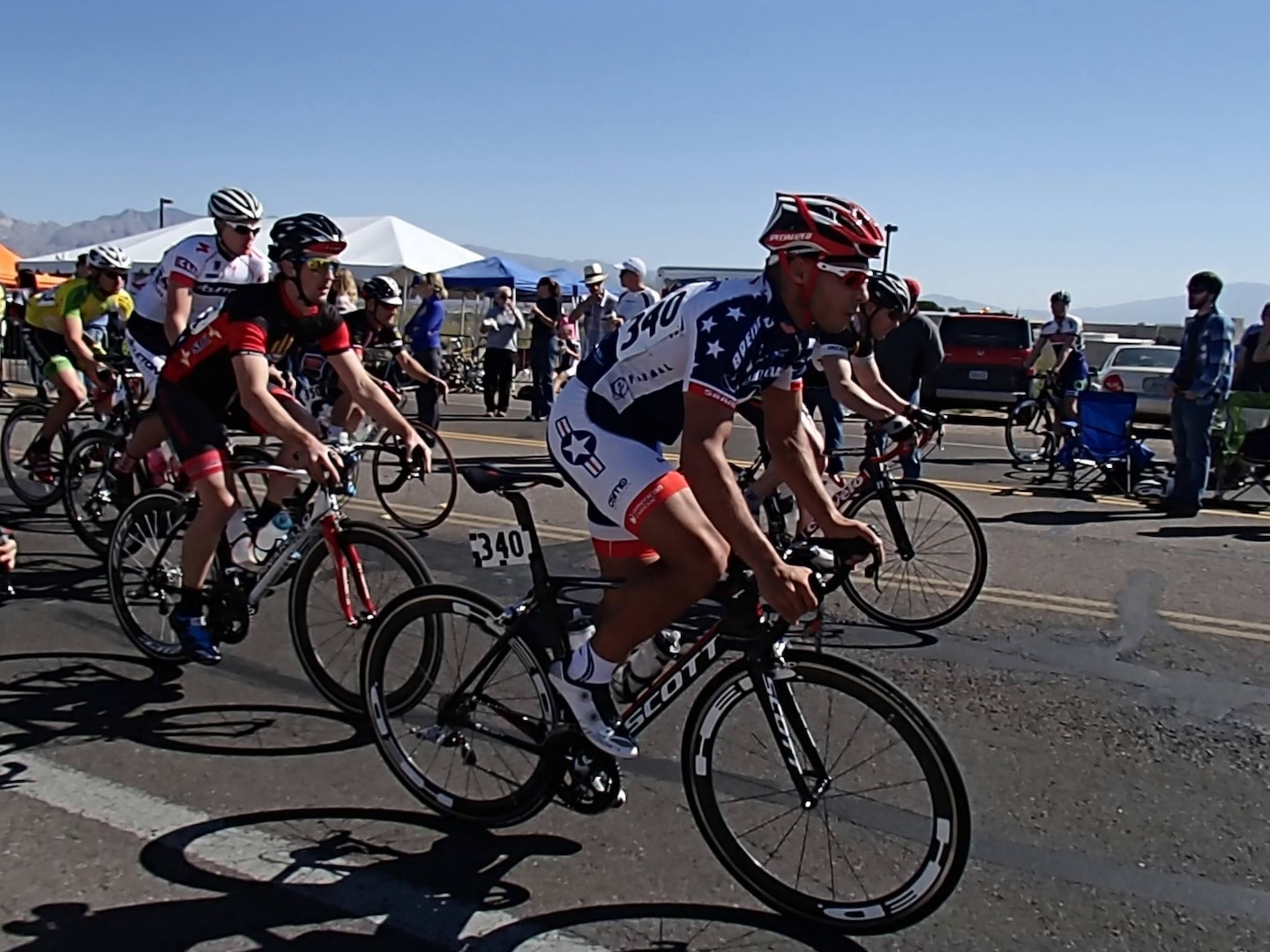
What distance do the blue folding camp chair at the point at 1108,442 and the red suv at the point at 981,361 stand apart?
24.3ft

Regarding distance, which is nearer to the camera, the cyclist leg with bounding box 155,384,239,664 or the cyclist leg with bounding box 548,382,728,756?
the cyclist leg with bounding box 548,382,728,756

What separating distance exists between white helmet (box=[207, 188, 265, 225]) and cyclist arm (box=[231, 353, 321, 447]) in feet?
7.50

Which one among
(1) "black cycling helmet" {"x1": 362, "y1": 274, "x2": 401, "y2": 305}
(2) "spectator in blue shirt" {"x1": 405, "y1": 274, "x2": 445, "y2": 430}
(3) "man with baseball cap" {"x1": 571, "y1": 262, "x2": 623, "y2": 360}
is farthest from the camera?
(3) "man with baseball cap" {"x1": 571, "y1": 262, "x2": 623, "y2": 360}

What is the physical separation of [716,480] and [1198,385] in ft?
28.5

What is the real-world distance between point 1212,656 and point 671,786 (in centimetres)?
337

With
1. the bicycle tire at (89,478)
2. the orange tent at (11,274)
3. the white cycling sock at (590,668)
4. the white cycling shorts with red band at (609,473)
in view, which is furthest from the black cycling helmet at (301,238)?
the orange tent at (11,274)

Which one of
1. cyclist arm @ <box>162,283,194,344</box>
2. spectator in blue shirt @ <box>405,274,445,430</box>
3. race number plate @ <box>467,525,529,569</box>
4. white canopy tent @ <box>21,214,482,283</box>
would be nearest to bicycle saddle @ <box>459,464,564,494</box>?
race number plate @ <box>467,525,529,569</box>

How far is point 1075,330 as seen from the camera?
1482 cm

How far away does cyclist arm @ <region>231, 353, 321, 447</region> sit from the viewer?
447 cm

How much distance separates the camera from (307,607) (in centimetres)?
481

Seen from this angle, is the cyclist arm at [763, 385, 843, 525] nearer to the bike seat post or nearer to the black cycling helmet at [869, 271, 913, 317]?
the bike seat post

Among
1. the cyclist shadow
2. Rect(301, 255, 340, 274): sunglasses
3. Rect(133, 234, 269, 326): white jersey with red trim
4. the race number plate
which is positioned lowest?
the cyclist shadow

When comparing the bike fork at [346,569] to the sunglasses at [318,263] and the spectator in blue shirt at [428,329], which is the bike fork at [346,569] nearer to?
the sunglasses at [318,263]

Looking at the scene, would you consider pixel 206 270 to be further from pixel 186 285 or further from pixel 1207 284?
pixel 1207 284
